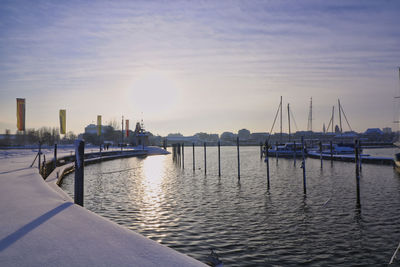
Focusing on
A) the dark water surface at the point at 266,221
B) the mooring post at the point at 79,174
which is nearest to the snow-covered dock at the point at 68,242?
the mooring post at the point at 79,174

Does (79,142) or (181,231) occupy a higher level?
(79,142)

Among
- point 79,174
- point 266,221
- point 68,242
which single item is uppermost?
point 79,174

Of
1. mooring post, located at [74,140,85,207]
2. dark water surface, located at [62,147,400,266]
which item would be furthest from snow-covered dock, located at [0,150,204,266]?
dark water surface, located at [62,147,400,266]

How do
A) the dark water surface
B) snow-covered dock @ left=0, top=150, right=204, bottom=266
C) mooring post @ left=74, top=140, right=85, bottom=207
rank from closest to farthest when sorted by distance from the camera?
snow-covered dock @ left=0, top=150, right=204, bottom=266 < the dark water surface < mooring post @ left=74, top=140, right=85, bottom=207

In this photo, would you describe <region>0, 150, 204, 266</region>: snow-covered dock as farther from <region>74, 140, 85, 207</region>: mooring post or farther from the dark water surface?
the dark water surface

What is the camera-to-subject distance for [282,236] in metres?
10.9

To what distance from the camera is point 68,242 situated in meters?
5.21

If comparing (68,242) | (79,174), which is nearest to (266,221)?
(79,174)

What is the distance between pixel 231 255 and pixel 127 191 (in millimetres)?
14025

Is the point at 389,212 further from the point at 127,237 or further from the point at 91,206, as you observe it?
the point at 91,206

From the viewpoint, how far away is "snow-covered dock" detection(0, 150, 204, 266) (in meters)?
4.42

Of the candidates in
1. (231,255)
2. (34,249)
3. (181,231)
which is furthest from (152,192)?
(34,249)

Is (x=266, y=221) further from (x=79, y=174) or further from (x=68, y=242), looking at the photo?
(x=68, y=242)

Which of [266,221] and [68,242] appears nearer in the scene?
[68,242]
